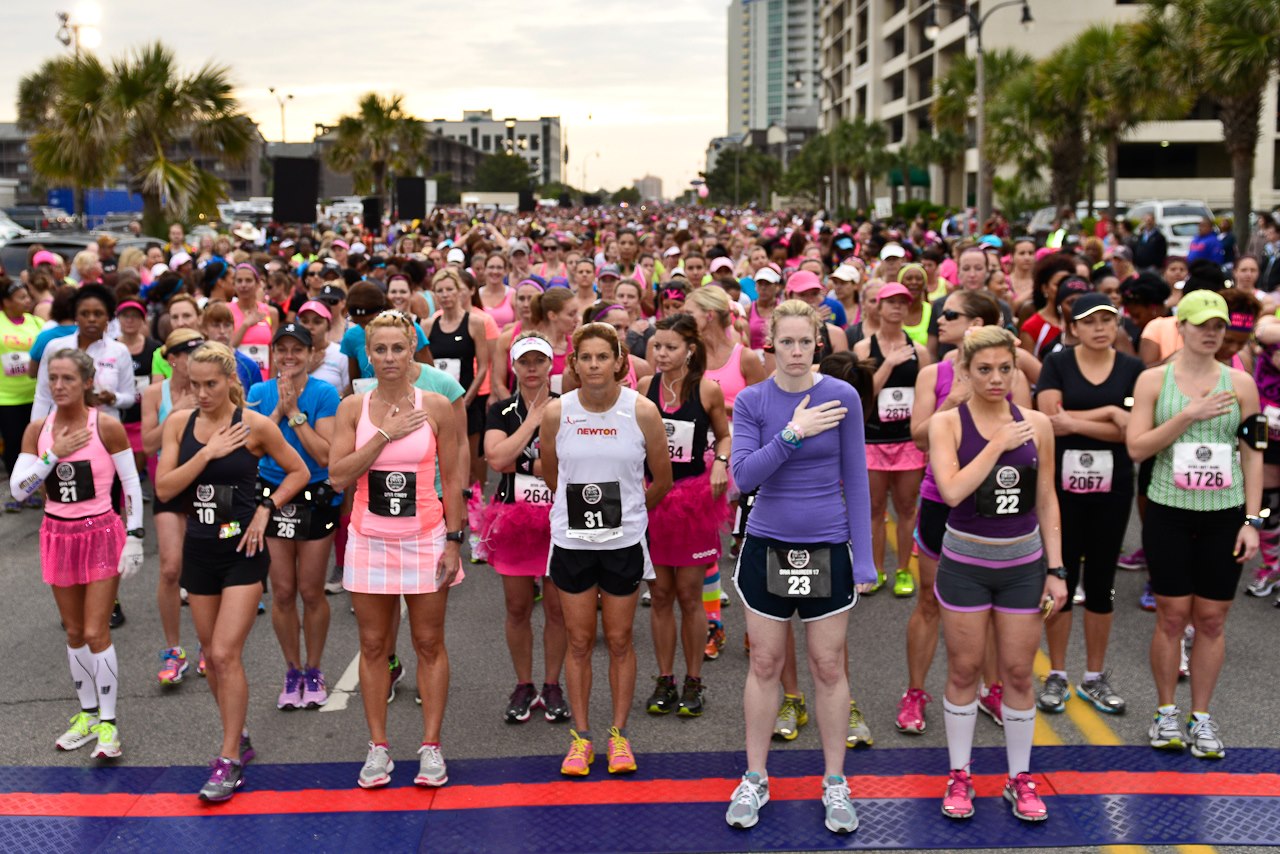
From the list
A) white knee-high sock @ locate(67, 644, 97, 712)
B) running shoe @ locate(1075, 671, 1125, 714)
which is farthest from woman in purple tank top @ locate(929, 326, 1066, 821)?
white knee-high sock @ locate(67, 644, 97, 712)

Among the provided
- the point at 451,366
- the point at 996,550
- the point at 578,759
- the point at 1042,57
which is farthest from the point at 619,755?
the point at 1042,57

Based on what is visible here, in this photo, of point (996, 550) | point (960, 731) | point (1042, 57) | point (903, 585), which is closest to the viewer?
point (996, 550)

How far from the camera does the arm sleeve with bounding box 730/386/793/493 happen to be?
4.56 meters

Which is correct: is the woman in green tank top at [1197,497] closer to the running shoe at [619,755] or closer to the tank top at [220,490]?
the running shoe at [619,755]

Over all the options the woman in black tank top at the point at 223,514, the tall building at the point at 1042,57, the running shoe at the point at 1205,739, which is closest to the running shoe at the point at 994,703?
the running shoe at the point at 1205,739

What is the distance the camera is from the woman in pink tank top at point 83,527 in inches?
220

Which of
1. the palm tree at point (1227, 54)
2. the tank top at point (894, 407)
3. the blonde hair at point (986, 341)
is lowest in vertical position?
the tank top at point (894, 407)

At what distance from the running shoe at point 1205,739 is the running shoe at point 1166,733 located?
59 millimetres

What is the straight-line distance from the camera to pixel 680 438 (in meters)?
5.85

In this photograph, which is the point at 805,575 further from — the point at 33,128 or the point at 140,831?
the point at 33,128

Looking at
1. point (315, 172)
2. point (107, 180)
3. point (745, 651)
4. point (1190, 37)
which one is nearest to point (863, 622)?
point (745, 651)

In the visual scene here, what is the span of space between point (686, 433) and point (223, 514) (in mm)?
2083

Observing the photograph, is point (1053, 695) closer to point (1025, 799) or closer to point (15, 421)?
point (1025, 799)

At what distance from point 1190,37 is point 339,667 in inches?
943
